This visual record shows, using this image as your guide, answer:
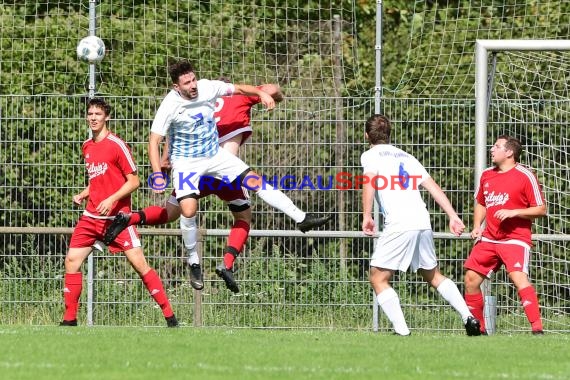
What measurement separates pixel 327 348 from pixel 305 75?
253 inches

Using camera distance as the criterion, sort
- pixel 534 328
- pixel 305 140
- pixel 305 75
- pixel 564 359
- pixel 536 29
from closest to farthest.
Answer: pixel 564 359 → pixel 534 328 → pixel 305 140 → pixel 305 75 → pixel 536 29

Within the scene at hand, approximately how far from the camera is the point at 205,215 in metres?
14.7

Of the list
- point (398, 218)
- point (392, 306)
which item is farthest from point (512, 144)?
point (392, 306)

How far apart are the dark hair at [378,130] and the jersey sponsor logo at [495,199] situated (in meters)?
1.52

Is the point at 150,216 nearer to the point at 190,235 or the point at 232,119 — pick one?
the point at 190,235

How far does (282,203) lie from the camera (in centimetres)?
1197

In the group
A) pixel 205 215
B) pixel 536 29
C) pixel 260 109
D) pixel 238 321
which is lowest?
pixel 238 321

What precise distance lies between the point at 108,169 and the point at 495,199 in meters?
3.77

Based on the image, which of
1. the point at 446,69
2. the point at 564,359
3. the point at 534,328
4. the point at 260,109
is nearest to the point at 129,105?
the point at 260,109

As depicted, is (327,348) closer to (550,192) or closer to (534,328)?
(534,328)

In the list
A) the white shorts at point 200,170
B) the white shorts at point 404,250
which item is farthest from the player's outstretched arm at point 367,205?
the white shorts at point 200,170

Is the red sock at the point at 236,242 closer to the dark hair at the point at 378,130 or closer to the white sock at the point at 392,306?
the white sock at the point at 392,306

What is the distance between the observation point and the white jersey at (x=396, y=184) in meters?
11.2
